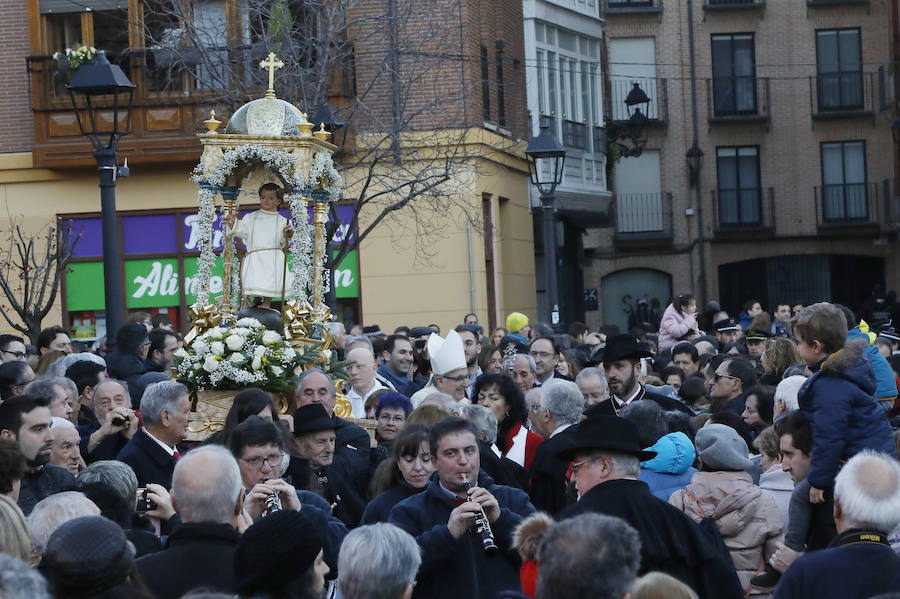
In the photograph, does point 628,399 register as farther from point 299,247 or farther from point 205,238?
point 205,238

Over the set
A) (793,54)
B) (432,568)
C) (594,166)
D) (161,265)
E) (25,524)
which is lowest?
(432,568)

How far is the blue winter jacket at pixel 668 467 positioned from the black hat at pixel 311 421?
1908mm

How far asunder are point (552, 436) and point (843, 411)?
1.86 meters

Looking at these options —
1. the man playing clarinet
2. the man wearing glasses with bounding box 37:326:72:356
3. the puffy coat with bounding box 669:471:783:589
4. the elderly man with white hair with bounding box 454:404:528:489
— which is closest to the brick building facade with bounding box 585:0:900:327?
the man wearing glasses with bounding box 37:326:72:356

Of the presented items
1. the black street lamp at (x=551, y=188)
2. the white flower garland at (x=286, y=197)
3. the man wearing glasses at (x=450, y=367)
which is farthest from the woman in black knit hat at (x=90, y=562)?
the black street lamp at (x=551, y=188)

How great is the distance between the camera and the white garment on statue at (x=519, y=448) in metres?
9.90

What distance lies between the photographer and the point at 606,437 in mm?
6383

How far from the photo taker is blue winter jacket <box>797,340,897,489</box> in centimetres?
804

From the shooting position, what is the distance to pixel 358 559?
5383mm

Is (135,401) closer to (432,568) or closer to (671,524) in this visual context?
(432,568)

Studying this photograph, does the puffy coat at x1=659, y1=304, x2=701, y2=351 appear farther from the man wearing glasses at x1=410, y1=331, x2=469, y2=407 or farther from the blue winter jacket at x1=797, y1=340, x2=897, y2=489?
the blue winter jacket at x1=797, y1=340, x2=897, y2=489

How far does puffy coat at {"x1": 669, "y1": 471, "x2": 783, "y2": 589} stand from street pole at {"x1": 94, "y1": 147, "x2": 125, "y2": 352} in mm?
7673

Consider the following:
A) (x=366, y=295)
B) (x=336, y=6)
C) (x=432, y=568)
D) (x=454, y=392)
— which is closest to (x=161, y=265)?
(x=366, y=295)

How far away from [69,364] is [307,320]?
86.6 inches
